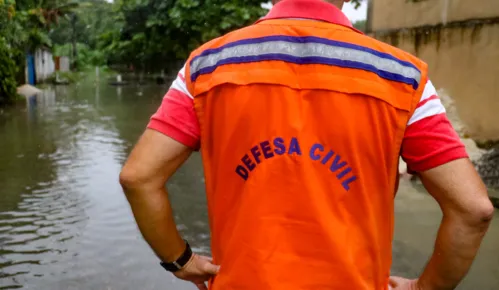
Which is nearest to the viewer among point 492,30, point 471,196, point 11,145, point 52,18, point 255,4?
point 471,196

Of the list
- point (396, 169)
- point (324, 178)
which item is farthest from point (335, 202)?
point (396, 169)

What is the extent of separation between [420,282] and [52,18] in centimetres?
3069

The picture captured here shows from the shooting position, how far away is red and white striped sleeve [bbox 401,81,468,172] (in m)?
1.18

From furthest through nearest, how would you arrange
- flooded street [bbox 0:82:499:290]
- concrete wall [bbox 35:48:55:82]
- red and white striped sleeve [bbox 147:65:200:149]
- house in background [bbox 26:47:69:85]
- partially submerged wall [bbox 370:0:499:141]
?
concrete wall [bbox 35:48:55:82]
house in background [bbox 26:47:69:85]
partially submerged wall [bbox 370:0:499:141]
flooded street [bbox 0:82:499:290]
red and white striped sleeve [bbox 147:65:200:149]

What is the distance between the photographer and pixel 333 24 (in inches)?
49.1

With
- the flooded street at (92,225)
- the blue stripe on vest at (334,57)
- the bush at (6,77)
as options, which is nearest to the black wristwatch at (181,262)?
the blue stripe on vest at (334,57)

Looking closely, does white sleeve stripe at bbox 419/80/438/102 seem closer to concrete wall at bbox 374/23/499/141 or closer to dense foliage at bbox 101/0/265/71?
concrete wall at bbox 374/23/499/141

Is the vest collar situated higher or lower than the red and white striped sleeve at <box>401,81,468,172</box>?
higher

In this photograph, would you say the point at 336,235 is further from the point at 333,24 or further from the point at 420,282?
the point at 333,24

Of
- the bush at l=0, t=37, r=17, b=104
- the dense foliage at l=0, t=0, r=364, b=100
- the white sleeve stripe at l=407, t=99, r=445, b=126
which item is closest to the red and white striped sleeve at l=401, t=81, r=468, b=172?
the white sleeve stripe at l=407, t=99, r=445, b=126

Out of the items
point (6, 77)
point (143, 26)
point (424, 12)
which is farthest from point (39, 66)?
point (424, 12)

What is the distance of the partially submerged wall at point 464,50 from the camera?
5.66 meters

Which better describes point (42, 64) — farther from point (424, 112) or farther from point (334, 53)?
point (424, 112)

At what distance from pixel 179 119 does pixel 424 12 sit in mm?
6084
